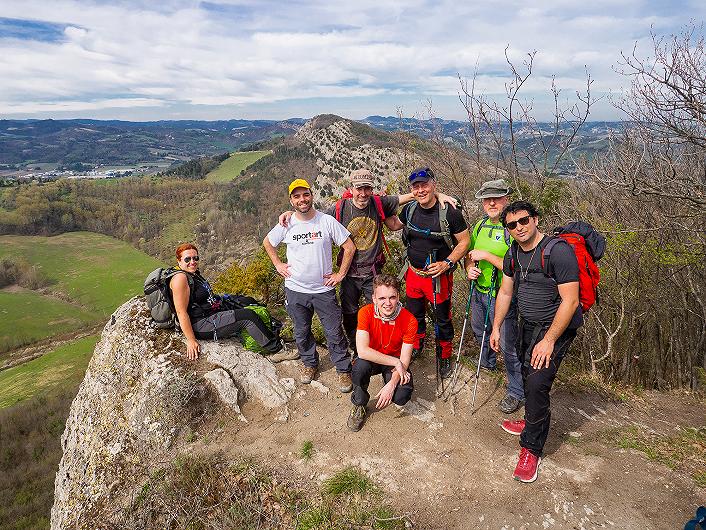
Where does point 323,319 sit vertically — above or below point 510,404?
above

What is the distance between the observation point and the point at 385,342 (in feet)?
16.8

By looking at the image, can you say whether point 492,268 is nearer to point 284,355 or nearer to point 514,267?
point 514,267

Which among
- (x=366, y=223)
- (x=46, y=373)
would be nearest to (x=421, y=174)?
(x=366, y=223)

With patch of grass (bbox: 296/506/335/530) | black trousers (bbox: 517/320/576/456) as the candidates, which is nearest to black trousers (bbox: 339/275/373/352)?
black trousers (bbox: 517/320/576/456)

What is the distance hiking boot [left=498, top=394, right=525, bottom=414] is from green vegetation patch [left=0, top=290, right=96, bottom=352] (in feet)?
318

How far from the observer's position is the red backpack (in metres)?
4.02

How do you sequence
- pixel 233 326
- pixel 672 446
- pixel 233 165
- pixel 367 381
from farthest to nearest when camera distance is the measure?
pixel 233 165 → pixel 233 326 → pixel 672 446 → pixel 367 381

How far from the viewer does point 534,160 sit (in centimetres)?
845

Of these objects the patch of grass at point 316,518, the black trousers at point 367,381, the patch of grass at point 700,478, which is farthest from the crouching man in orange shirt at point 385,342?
the patch of grass at point 700,478

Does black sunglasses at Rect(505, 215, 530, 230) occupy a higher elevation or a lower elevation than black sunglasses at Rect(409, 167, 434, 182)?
lower

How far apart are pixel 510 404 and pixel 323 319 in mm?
3042

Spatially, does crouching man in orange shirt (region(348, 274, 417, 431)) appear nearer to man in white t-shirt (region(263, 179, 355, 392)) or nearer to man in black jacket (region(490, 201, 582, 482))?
man in white t-shirt (region(263, 179, 355, 392))

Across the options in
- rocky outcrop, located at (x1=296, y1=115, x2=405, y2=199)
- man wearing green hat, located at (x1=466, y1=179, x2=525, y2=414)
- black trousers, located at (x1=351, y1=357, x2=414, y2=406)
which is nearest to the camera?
black trousers, located at (x1=351, y1=357, x2=414, y2=406)

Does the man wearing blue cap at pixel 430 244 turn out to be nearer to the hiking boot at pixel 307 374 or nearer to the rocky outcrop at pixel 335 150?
the hiking boot at pixel 307 374
